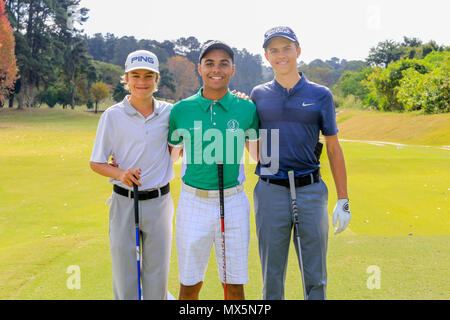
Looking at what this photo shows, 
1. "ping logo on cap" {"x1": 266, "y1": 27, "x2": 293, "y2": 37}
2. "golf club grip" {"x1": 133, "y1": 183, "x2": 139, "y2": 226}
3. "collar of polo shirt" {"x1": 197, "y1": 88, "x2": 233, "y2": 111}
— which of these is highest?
"ping logo on cap" {"x1": 266, "y1": 27, "x2": 293, "y2": 37}

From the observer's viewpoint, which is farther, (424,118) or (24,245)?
(424,118)

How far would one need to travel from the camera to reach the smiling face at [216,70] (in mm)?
3324

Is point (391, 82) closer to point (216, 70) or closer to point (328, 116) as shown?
point (328, 116)

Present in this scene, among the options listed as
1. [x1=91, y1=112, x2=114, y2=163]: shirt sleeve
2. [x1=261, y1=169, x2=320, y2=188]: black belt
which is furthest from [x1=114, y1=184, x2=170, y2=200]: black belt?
[x1=261, y1=169, x2=320, y2=188]: black belt

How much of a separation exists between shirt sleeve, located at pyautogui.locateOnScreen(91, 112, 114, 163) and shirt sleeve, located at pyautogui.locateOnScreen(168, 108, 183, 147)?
47 centimetres

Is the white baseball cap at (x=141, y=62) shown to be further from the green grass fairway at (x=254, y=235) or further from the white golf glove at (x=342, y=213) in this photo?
the green grass fairway at (x=254, y=235)

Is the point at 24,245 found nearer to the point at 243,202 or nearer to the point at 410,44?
the point at 243,202

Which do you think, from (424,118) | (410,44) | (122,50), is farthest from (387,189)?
(122,50)

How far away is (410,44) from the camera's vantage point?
8031 centimetres

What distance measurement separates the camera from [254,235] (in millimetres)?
6363

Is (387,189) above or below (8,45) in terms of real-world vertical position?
below

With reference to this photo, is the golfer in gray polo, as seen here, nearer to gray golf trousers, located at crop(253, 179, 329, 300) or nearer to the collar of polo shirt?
the collar of polo shirt

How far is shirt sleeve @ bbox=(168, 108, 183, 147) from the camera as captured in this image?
3396 millimetres
